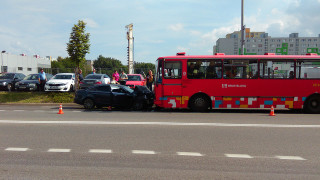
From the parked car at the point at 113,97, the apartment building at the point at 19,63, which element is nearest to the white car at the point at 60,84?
the parked car at the point at 113,97

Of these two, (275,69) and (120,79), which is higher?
(275,69)

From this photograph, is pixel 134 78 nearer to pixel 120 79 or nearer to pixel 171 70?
pixel 120 79

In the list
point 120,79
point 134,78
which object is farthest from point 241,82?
point 134,78

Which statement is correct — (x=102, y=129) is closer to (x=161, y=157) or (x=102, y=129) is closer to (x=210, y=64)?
(x=161, y=157)

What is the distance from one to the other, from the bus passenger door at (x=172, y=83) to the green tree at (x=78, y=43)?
27.4 feet

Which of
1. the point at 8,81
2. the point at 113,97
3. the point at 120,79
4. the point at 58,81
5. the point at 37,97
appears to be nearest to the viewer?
the point at 113,97

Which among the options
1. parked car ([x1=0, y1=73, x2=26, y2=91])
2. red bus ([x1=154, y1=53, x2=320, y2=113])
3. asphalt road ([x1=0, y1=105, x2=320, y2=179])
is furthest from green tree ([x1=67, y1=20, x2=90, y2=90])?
asphalt road ([x1=0, y1=105, x2=320, y2=179])

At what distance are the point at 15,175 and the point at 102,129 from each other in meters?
4.16

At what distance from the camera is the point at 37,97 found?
62.2 feet

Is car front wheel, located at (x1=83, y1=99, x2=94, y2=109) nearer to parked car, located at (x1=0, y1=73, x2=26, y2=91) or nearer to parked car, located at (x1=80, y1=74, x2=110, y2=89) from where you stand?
parked car, located at (x1=80, y1=74, x2=110, y2=89)

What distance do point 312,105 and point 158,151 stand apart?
10.6 metres

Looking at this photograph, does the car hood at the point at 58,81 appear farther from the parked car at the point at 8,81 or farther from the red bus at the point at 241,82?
the red bus at the point at 241,82

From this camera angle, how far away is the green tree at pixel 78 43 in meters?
19.7

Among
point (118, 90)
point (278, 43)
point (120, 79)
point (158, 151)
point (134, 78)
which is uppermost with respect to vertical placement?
point (278, 43)
